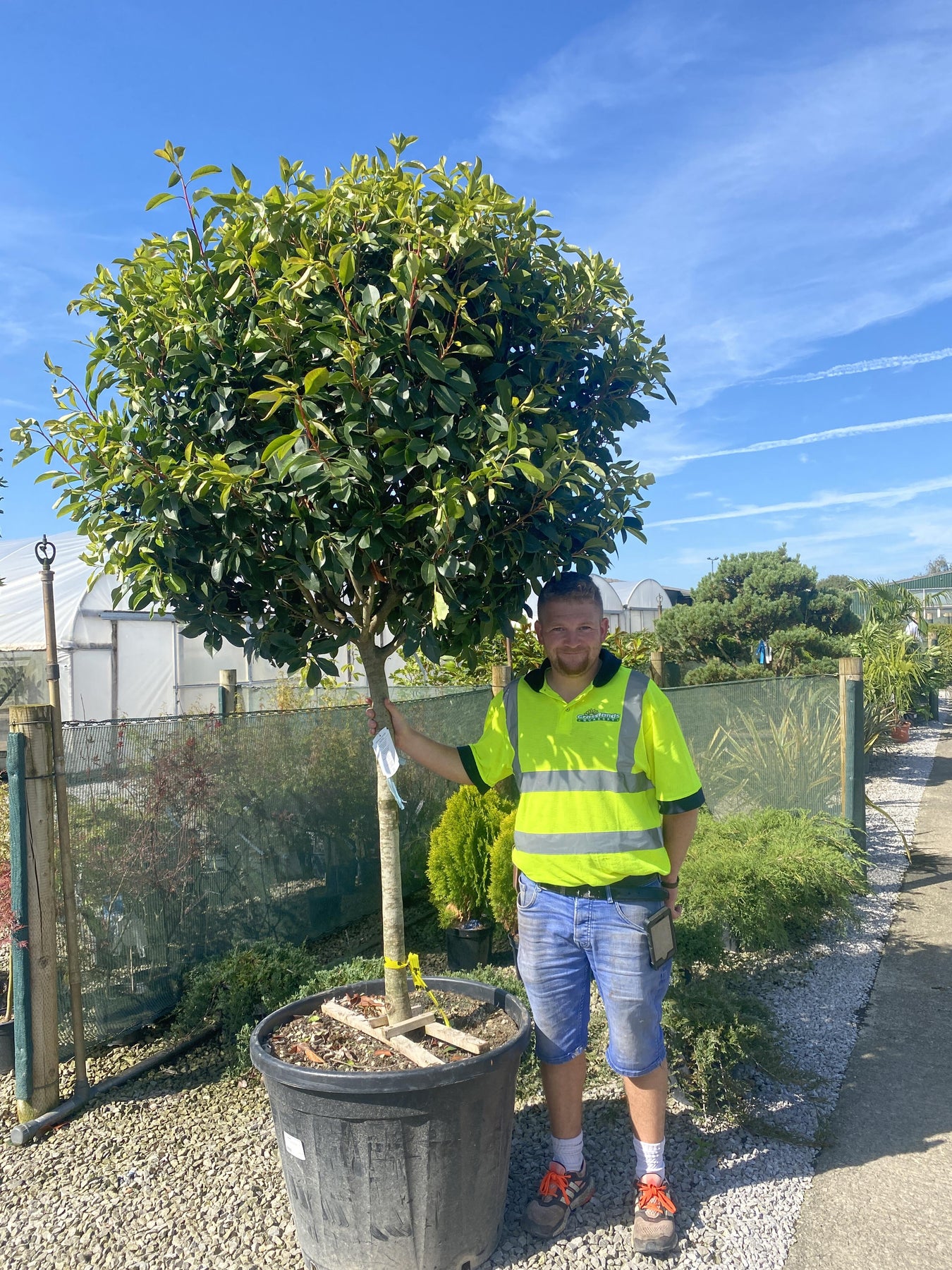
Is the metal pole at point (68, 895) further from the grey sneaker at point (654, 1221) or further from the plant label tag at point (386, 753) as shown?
the grey sneaker at point (654, 1221)

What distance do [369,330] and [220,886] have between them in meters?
3.11

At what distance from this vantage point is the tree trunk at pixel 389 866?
2.98 m

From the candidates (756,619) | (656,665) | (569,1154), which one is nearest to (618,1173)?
(569,1154)

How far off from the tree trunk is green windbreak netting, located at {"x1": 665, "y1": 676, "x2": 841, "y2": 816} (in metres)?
4.37

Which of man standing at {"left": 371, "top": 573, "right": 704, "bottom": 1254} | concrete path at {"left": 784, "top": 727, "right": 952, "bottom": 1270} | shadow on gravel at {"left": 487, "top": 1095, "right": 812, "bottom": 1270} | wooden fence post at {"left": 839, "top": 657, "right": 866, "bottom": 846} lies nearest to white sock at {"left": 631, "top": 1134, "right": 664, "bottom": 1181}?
man standing at {"left": 371, "top": 573, "right": 704, "bottom": 1254}

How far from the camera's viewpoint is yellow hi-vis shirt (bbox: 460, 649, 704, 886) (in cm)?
280

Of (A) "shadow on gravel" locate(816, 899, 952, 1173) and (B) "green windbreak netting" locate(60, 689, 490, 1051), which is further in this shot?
(B) "green windbreak netting" locate(60, 689, 490, 1051)

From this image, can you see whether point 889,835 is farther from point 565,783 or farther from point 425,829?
point 565,783

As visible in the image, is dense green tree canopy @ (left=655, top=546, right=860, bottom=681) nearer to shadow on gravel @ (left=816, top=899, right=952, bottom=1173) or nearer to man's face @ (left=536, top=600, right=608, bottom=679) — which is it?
shadow on gravel @ (left=816, top=899, right=952, bottom=1173)

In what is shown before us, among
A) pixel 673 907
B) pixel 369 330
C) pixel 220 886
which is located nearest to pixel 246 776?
pixel 220 886

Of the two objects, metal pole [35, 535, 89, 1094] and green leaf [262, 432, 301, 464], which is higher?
green leaf [262, 432, 301, 464]

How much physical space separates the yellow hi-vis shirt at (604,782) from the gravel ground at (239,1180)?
1.12 m

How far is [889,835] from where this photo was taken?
8.77 m

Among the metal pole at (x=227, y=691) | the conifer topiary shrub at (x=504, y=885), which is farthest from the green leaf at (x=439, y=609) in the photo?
the metal pole at (x=227, y=691)
